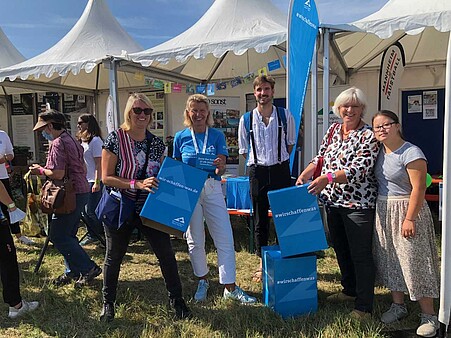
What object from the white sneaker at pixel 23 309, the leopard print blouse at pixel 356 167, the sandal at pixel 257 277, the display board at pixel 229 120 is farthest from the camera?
the display board at pixel 229 120

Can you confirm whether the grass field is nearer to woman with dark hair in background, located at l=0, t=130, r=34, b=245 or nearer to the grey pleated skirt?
the grey pleated skirt

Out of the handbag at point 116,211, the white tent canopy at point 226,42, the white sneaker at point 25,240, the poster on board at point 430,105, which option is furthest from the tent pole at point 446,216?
the poster on board at point 430,105

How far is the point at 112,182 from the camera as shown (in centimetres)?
236

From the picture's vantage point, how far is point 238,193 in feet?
15.4

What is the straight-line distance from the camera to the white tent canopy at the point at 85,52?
5250mm

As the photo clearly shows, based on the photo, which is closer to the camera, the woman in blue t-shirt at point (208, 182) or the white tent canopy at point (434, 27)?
the white tent canopy at point (434, 27)

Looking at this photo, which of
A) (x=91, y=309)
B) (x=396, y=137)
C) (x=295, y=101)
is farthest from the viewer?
(x=295, y=101)

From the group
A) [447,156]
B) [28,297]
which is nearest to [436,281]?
[447,156]

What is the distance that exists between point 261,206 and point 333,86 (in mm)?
4156

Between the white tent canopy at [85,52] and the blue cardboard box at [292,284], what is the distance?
342 cm

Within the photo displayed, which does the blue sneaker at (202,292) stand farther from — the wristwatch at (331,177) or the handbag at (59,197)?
the wristwatch at (331,177)

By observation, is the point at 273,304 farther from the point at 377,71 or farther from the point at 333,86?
the point at 377,71

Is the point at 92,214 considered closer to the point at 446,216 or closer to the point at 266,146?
the point at 266,146

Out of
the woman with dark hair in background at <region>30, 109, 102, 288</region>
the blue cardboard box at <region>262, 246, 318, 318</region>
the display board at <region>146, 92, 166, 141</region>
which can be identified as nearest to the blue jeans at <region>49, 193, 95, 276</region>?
the woman with dark hair in background at <region>30, 109, 102, 288</region>
